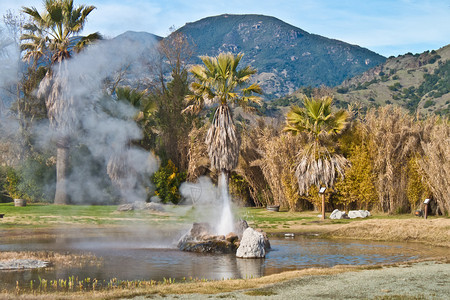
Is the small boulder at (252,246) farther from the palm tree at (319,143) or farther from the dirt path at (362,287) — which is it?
the palm tree at (319,143)

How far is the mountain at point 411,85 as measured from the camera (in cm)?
12081

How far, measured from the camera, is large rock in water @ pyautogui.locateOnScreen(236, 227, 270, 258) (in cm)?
1653

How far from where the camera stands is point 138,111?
127 ft

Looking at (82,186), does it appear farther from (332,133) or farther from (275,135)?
(332,133)

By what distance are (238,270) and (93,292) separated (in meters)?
4.93

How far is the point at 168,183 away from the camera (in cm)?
3894

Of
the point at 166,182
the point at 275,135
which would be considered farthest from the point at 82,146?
the point at 275,135

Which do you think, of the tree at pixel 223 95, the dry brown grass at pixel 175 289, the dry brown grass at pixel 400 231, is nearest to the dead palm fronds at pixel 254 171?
the tree at pixel 223 95

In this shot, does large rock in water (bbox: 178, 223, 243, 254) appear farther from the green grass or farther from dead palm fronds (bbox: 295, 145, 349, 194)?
dead palm fronds (bbox: 295, 145, 349, 194)

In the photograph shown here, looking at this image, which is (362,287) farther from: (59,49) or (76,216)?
(59,49)

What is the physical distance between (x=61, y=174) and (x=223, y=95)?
14826 millimetres

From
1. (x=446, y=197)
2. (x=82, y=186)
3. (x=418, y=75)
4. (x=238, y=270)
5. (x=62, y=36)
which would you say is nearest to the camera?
(x=238, y=270)

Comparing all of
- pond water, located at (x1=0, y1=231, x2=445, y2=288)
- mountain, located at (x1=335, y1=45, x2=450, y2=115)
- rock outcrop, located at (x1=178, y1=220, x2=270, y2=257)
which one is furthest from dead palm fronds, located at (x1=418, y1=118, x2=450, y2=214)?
mountain, located at (x1=335, y1=45, x2=450, y2=115)

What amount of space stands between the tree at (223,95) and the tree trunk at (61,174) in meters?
12.0
